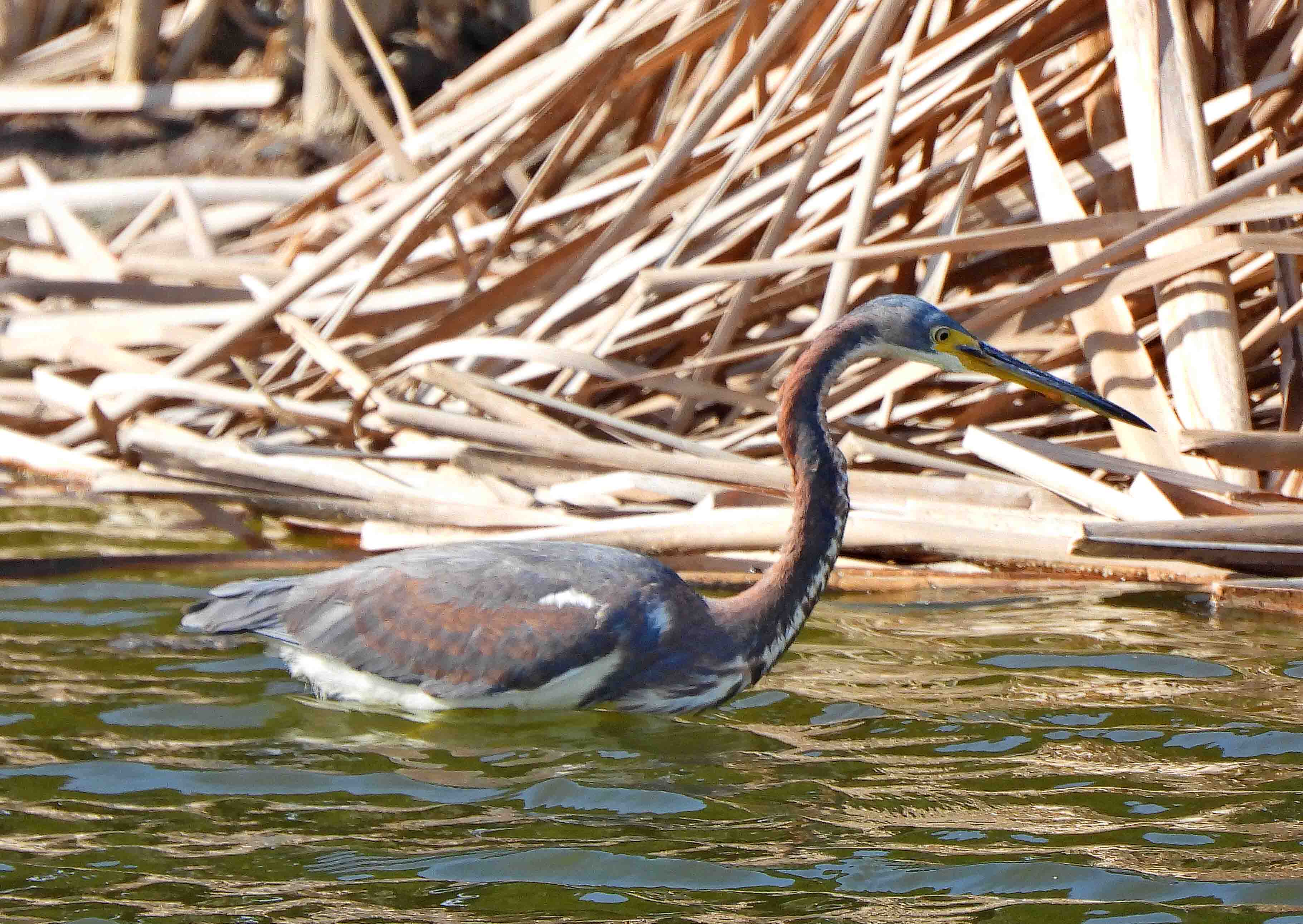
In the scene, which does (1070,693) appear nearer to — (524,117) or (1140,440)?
(1140,440)

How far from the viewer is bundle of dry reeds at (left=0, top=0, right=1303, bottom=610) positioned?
5367 mm

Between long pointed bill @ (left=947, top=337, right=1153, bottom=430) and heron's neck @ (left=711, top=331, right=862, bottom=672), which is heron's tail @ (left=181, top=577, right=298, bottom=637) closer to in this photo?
heron's neck @ (left=711, top=331, right=862, bottom=672)

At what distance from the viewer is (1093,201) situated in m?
6.20

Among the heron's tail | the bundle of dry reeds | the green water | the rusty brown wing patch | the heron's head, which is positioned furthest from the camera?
the bundle of dry reeds

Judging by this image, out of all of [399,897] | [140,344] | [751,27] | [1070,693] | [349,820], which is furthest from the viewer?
[140,344]

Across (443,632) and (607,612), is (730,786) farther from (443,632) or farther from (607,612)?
(443,632)

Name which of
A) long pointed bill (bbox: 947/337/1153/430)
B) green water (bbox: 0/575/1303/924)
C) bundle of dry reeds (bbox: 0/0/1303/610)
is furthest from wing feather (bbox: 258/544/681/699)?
long pointed bill (bbox: 947/337/1153/430)

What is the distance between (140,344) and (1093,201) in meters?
4.04

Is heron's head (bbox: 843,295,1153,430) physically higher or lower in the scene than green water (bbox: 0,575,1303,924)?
Result: higher

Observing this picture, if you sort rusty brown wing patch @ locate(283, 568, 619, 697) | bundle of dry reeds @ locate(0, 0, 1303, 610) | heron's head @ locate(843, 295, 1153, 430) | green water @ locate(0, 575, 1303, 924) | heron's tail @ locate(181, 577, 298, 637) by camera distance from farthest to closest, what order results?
bundle of dry reeds @ locate(0, 0, 1303, 610), heron's tail @ locate(181, 577, 298, 637), heron's head @ locate(843, 295, 1153, 430), rusty brown wing patch @ locate(283, 568, 619, 697), green water @ locate(0, 575, 1303, 924)

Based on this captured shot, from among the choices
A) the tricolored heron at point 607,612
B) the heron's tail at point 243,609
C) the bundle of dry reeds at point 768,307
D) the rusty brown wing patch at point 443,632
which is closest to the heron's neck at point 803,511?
the tricolored heron at point 607,612

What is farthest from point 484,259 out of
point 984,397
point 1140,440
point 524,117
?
point 1140,440

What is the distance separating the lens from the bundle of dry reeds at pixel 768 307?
17.6ft

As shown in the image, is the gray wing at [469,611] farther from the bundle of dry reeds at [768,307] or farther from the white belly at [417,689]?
the bundle of dry reeds at [768,307]
